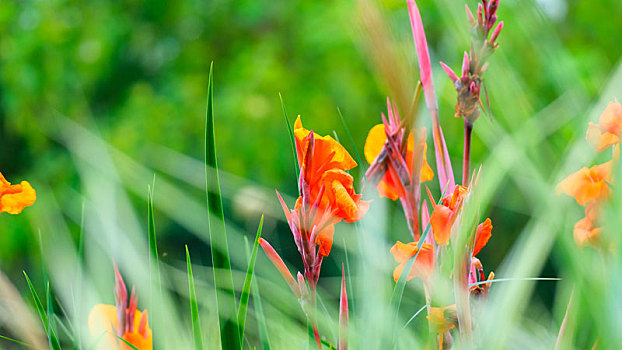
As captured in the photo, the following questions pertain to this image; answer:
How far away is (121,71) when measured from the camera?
2.86 metres

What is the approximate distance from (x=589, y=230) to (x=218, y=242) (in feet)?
0.60

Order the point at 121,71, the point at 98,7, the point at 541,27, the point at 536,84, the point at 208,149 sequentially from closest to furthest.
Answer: the point at 208,149
the point at 541,27
the point at 536,84
the point at 98,7
the point at 121,71

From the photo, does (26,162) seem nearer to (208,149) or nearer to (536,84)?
(536,84)

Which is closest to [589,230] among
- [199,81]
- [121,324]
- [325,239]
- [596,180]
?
[596,180]

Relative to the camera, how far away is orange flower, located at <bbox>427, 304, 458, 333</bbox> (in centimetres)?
23

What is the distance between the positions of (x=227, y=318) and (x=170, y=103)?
233cm

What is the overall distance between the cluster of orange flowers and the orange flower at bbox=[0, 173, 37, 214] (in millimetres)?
261

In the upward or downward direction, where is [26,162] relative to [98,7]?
downward

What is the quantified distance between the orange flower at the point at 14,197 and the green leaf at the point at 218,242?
3.9 inches

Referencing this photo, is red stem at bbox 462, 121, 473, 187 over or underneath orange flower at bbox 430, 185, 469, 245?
over

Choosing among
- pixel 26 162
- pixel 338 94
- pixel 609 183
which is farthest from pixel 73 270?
pixel 26 162

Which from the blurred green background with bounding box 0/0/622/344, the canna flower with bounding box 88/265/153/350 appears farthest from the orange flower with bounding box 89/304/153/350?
the blurred green background with bounding box 0/0/622/344

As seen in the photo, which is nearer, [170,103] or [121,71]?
[170,103]

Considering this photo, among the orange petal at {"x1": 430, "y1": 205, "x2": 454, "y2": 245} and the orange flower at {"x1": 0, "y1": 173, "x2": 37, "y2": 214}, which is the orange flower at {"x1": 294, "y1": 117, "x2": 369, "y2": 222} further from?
the orange flower at {"x1": 0, "y1": 173, "x2": 37, "y2": 214}
